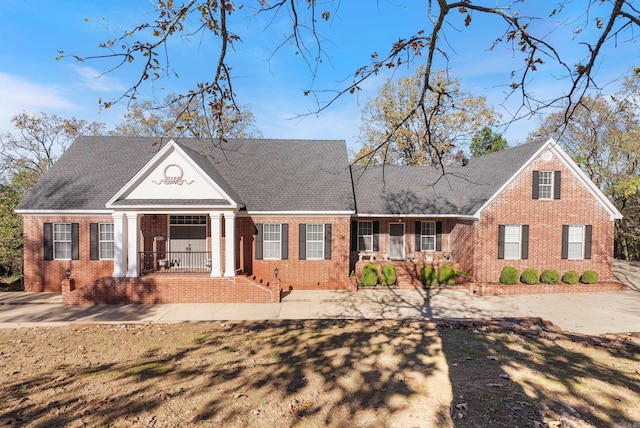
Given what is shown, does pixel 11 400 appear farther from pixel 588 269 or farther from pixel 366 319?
pixel 588 269

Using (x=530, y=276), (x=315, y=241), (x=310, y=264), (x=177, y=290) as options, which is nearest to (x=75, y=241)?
(x=177, y=290)

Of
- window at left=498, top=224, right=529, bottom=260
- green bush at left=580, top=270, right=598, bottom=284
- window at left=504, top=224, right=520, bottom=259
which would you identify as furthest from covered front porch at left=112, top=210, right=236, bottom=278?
green bush at left=580, top=270, right=598, bottom=284

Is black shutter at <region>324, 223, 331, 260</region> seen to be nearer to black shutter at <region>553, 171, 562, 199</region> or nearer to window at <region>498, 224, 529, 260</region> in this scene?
window at <region>498, 224, 529, 260</region>

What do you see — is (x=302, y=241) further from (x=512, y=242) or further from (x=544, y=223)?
(x=544, y=223)

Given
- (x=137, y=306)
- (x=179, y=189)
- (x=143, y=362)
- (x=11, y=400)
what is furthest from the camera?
(x=179, y=189)

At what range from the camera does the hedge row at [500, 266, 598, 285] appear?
15.2 metres

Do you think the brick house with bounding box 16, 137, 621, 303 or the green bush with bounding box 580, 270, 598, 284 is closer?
the brick house with bounding box 16, 137, 621, 303

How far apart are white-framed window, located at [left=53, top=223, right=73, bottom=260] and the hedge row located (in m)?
19.3

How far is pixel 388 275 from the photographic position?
15648mm

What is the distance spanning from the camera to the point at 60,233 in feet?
49.8

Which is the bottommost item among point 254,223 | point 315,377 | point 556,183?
point 315,377

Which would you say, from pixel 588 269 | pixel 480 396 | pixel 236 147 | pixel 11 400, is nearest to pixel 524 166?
pixel 588 269

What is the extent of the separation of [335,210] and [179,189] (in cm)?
663

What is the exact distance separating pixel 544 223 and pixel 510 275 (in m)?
3.12
